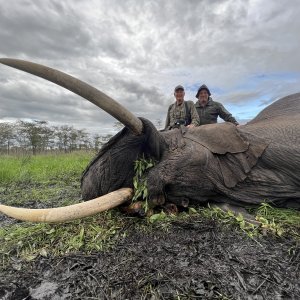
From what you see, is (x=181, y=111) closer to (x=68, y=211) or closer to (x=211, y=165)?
(x=211, y=165)

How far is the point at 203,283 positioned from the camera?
1869mm

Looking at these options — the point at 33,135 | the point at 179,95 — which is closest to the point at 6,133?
the point at 33,135

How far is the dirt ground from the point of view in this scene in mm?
1834

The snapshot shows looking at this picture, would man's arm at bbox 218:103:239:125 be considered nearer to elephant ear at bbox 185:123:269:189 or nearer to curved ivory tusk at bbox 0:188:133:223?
elephant ear at bbox 185:123:269:189

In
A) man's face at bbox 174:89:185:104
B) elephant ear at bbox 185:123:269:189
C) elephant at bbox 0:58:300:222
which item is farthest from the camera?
man's face at bbox 174:89:185:104

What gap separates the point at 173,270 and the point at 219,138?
1.43 meters

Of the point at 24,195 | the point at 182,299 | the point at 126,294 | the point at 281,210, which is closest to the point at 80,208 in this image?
the point at 126,294

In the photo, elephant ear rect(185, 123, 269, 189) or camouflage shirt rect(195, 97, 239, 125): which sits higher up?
camouflage shirt rect(195, 97, 239, 125)

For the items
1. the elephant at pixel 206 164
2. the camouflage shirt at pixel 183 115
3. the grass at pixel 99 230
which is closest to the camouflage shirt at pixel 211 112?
the camouflage shirt at pixel 183 115

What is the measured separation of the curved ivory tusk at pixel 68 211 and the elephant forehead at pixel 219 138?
0.89 m

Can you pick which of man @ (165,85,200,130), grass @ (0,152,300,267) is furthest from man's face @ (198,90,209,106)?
grass @ (0,152,300,267)

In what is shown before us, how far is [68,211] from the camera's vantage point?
2340 millimetres

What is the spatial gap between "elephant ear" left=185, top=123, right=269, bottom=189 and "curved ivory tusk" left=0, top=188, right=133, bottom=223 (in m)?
0.88

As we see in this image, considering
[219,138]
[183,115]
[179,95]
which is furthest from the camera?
[179,95]
